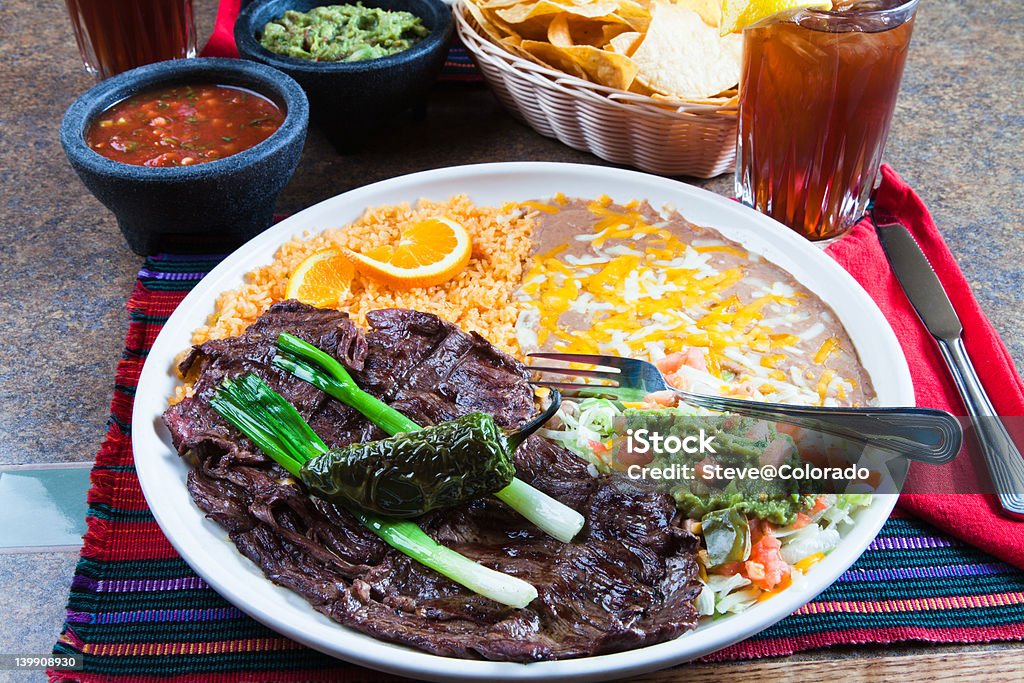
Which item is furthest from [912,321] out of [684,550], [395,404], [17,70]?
[17,70]

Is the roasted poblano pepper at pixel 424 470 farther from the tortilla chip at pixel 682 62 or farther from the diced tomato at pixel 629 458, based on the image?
the tortilla chip at pixel 682 62

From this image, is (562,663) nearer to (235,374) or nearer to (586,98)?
(235,374)

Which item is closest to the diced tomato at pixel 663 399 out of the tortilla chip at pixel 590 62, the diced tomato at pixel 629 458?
the diced tomato at pixel 629 458

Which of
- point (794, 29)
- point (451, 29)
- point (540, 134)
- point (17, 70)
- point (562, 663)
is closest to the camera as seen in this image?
point (562, 663)

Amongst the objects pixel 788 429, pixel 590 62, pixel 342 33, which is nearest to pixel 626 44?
pixel 590 62

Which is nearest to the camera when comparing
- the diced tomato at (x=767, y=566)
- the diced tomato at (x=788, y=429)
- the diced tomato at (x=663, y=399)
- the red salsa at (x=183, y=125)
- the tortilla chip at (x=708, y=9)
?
the diced tomato at (x=767, y=566)

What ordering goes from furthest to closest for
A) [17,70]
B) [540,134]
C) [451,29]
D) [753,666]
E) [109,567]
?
[17,70], [540,134], [451,29], [109,567], [753,666]

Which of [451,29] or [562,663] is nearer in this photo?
[562,663]
